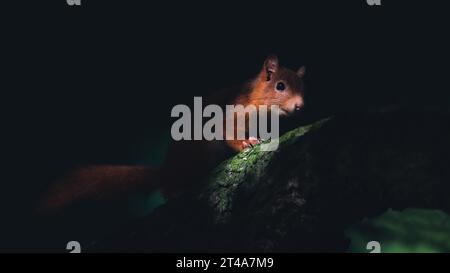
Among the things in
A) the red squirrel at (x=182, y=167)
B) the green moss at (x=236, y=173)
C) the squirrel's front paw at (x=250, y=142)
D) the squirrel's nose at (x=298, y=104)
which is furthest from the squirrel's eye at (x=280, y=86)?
the green moss at (x=236, y=173)

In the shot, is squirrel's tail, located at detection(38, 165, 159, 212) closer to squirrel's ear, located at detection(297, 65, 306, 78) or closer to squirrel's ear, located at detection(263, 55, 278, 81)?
squirrel's ear, located at detection(263, 55, 278, 81)

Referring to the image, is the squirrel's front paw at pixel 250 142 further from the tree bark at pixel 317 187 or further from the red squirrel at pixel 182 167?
the tree bark at pixel 317 187

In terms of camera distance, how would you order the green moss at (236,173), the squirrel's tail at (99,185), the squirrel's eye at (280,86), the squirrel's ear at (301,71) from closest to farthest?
1. the green moss at (236,173)
2. the squirrel's tail at (99,185)
3. the squirrel's eye at (280,86)
4. the squirrel's ear at (301,71)

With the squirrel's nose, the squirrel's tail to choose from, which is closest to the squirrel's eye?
the squirrel's nose

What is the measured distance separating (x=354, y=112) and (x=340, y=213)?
0.50 meters

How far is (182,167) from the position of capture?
321cm

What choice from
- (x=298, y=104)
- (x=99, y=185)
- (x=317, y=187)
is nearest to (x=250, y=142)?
(x=298, y=104)

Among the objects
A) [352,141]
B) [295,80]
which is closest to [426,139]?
[352,141]

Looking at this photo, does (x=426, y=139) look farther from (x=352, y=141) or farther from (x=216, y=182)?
(x=216, y=182)

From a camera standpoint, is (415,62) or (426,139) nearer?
(426,139)

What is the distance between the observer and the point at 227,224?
2709mm

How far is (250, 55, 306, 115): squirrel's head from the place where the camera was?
3.34 meters

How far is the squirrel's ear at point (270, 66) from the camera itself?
343cm

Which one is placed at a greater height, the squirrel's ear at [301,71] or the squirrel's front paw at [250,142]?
the squirrel's ear at [301,71]
